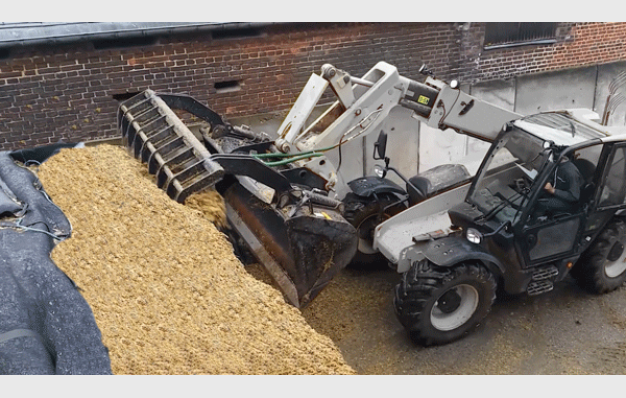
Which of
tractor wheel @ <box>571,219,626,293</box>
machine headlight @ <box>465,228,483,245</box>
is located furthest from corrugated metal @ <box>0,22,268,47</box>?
tractor wheel @ <box>571,219,626,293</box>

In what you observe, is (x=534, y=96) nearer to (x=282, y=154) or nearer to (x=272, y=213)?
(x=282, y=154)

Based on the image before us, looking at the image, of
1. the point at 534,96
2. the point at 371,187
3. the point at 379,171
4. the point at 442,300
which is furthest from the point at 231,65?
the point at 534,96

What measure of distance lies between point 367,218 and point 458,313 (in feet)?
5.29

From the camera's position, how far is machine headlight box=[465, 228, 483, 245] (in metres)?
6.23

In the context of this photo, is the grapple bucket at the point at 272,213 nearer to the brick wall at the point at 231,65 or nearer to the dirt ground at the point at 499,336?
the dirt ground at the point at 499,336

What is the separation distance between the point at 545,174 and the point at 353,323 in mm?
2533

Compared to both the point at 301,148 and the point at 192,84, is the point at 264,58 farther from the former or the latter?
the point at 301,148

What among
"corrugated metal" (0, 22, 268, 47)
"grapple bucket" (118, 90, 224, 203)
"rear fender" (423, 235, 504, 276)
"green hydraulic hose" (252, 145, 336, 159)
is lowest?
"rear fender" (423, 235, 504, 276)

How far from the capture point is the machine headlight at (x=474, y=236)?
245 inches

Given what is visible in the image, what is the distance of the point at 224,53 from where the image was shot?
9.02 meters

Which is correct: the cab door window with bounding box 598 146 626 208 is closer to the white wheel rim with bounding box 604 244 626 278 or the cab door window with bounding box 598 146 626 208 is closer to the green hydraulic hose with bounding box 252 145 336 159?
the white wheel rim with bounding box 604 244 626 278

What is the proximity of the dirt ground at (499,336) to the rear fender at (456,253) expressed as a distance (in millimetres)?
801

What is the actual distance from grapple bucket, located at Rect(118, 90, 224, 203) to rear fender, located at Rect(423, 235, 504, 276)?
7.62 feet

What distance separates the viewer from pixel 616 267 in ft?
23.3
